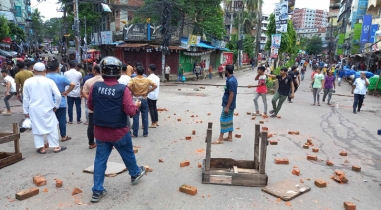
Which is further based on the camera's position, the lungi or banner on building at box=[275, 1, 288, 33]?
banner on building at box=[275, 1, 288, 33]

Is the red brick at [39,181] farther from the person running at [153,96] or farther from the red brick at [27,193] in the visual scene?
the person running at [153,96]

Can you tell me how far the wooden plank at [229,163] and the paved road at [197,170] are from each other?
0.34 meters

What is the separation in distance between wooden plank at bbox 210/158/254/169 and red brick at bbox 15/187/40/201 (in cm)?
258

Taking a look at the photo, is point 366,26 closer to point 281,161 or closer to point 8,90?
point 281,161

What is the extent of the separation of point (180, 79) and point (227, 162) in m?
19.0

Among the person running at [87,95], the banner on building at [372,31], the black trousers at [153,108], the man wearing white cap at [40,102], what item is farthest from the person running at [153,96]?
the banner on building at [372,31]

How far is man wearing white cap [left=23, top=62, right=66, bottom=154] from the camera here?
5.22m

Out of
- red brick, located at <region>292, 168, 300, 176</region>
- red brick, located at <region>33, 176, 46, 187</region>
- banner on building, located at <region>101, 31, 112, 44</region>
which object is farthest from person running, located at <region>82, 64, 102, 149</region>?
banner on building, located at <region>101, 31, 112, 44</region>

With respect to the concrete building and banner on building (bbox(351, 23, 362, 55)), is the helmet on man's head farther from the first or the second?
the concrete building

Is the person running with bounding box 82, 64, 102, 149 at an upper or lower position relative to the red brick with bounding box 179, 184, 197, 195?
upper

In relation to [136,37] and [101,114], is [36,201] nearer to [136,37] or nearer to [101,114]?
[101,114]

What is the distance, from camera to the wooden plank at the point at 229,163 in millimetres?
4742

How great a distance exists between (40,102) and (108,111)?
7.86ft

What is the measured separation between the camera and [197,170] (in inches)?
196
